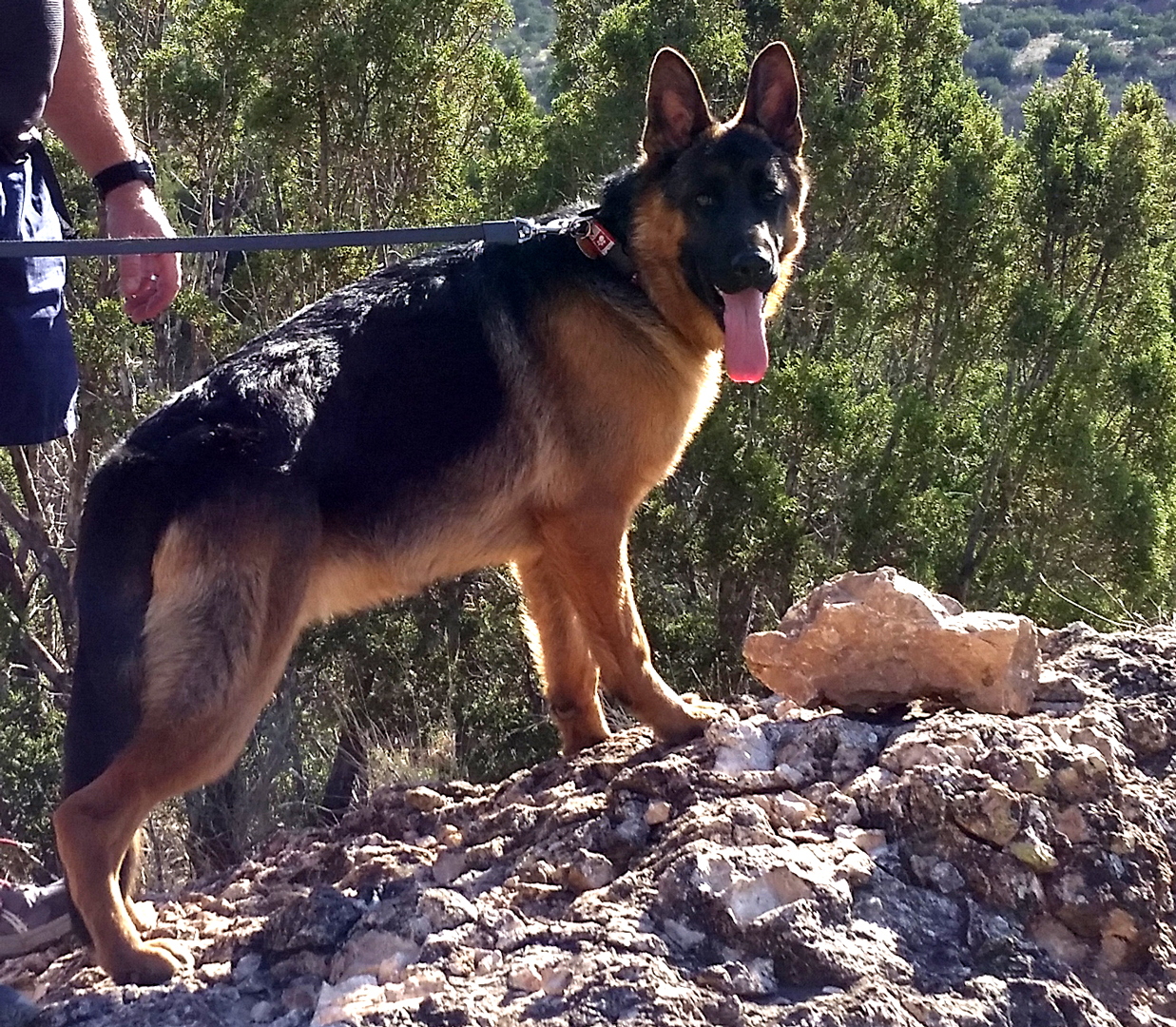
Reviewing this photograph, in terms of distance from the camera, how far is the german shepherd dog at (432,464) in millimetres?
3105

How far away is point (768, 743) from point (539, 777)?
2.57 ft

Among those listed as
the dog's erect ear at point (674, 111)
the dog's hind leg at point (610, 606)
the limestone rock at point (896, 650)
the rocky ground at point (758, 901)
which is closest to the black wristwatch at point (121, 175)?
the dog's hind leg at point (610, 606)

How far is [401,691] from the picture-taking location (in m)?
9.55

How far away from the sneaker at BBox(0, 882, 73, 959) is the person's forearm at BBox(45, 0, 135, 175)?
200cm

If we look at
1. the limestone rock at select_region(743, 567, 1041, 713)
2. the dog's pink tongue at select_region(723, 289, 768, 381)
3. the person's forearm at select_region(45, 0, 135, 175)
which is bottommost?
the limestone rock at select_region(743, 567, 1041, 713)

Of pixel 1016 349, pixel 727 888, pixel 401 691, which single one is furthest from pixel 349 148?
pixel 727 888

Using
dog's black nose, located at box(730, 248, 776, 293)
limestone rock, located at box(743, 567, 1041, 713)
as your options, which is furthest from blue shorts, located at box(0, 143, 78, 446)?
A: limestone rock, located at box(743, 567, 1041, 713)

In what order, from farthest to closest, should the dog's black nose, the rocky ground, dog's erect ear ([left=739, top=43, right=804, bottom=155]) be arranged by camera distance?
dog's erect ear ([left=739, top=43, right=804, bottom=155]), the dog's black nose, the rocky ground

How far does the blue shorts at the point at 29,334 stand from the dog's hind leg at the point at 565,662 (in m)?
1.70

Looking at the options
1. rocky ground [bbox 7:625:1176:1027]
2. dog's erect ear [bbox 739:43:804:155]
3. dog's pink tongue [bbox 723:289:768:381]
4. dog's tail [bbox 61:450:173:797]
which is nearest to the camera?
rocky ground [bbox 7:625:1176:1027]

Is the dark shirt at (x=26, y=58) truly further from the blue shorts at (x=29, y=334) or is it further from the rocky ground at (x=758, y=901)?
the rocky ground at (x=758, y=901)

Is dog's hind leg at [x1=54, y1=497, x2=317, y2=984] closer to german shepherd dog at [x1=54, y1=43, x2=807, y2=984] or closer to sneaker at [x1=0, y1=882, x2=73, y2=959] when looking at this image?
german shepherd dog at [x1=54, y1=43, x2=807, y2=984]

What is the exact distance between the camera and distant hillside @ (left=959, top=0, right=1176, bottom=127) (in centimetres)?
4006

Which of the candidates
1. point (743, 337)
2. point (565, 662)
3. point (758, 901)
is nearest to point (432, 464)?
point (565, 662)
